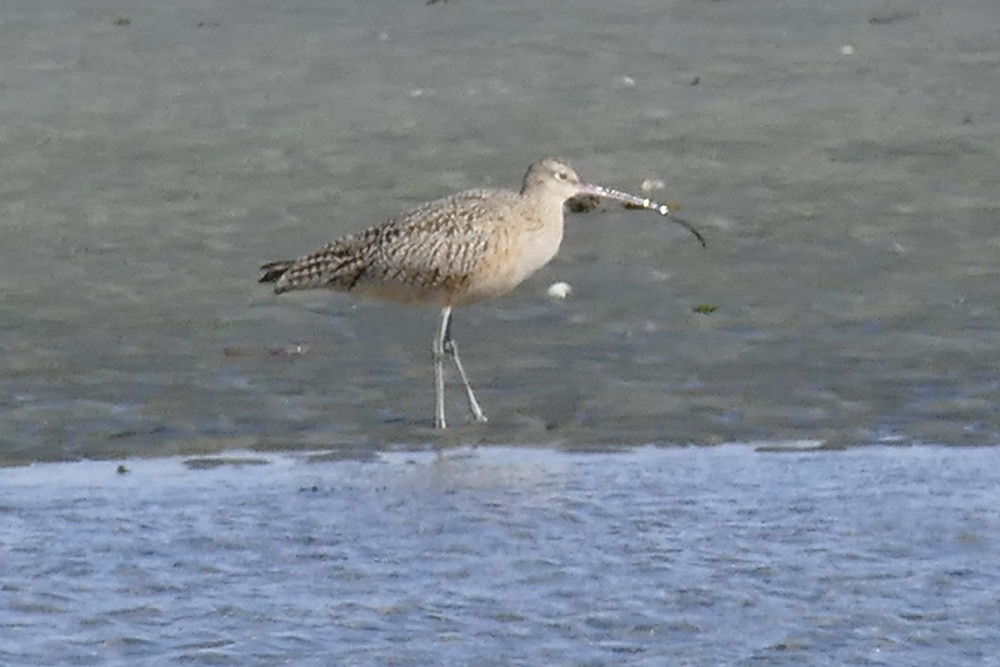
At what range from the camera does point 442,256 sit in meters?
9.50

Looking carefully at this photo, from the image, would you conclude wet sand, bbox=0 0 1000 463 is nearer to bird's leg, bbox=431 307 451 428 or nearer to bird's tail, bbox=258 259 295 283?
bird's leg, bbox=431 307 451 428

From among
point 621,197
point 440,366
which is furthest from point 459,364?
point 621,197

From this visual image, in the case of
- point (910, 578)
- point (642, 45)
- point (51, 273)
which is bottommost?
point (910, 578)

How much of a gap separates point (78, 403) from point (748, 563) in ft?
9.50

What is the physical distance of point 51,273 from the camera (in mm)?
10789

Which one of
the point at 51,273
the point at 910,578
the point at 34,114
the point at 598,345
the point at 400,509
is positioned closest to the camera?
the point at 910,578

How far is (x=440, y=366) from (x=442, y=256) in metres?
0.55

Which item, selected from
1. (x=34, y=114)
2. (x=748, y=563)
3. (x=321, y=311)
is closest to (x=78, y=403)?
(x=321, y=311)

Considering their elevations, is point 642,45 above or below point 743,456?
above

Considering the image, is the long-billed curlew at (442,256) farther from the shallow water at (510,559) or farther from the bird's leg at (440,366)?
the shallow water at (510,559)

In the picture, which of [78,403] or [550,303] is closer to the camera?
[78,403]

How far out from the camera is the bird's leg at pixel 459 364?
8.91 metres

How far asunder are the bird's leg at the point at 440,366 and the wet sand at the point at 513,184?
0.08 metres

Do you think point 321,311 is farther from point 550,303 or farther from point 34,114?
point 34,114
